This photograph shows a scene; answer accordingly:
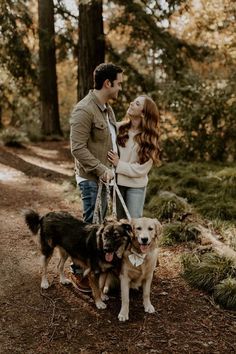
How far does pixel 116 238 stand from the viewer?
428cm

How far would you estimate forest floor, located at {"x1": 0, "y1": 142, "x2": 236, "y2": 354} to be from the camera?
4012mm

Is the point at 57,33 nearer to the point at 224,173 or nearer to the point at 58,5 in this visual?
the point at 58,5

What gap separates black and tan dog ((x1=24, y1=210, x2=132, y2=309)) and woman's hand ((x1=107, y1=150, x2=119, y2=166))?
741mm

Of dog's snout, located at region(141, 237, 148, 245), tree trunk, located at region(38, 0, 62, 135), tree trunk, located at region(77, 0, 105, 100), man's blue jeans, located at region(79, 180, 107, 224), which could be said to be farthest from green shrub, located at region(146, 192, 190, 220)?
tree trunk, located at region(38, 0, 62, 135)

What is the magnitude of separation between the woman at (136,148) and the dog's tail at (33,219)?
3.39ft

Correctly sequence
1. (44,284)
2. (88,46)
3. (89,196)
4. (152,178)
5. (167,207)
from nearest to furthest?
1. (89,196)
2. (44,284)
3. (167,207)
4. (152,178)
5. (88,46)

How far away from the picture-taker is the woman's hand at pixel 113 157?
15.6 ft

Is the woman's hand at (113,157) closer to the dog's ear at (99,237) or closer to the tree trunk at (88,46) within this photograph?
the dog's ear at (99,237)

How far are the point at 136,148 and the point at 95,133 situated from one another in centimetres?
61

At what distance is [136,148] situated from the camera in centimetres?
497

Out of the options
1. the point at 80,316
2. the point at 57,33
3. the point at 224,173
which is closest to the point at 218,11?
the point at 224,173

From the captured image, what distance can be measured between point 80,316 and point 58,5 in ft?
38.8

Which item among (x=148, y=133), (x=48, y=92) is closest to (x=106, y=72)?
(x=148, y=133)

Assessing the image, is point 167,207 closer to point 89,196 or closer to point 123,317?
point 89,196
